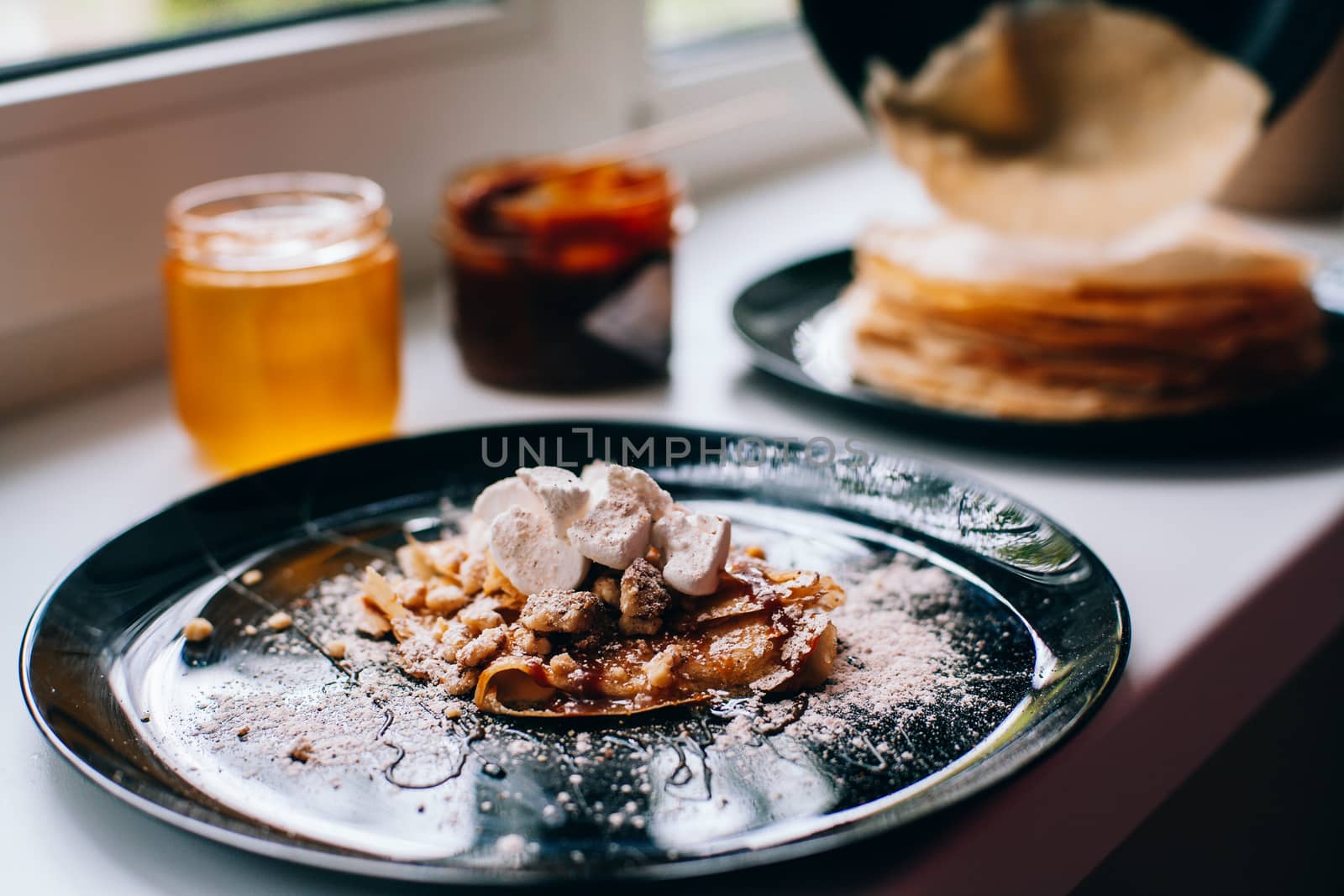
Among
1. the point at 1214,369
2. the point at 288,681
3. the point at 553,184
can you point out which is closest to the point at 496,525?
the point at 288,681

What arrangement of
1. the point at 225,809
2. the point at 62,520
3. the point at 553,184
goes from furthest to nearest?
the point at 553,184, the point at 62,520, the point at 225,809

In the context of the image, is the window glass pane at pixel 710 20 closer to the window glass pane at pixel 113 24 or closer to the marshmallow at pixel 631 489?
the window glass pane at pixel 113 24

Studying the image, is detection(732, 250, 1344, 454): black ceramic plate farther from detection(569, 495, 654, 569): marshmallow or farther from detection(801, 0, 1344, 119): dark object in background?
detection(569, 495, 654, 569): marshmallow

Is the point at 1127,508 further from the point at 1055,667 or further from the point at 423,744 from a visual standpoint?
the point at 423,744

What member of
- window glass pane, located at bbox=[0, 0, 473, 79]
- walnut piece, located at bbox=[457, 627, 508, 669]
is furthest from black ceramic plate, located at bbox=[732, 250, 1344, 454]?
window glass pane, located at bbox=[0, 0, 473, 79]

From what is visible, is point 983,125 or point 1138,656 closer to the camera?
point 1138,656

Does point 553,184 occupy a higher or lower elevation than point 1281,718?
higher

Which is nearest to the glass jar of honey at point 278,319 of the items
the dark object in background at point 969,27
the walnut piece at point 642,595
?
the walnut piece at point 642,595
